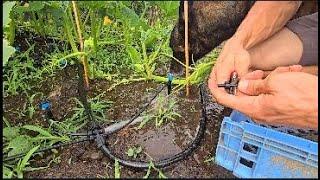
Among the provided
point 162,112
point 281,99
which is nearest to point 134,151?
point 162,112

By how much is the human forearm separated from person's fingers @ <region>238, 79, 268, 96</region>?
0.62 ft

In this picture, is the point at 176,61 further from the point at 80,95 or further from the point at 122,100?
the point at 80,95

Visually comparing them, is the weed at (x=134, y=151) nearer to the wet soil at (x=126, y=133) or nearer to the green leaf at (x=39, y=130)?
the wet soil at (x=126, y=133)

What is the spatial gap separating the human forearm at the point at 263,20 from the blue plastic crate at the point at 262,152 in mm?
361

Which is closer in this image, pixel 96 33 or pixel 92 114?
pixel 92 114

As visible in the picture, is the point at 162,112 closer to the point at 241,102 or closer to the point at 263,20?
the point at 241,102

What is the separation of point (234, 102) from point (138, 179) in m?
0.52

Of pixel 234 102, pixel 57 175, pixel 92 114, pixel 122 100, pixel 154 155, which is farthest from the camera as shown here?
pixel 122 100

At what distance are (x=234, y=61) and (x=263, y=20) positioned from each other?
8.6 inches

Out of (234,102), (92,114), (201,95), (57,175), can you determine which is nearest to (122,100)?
(92,114)

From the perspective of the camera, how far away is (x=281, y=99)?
1.59 metres

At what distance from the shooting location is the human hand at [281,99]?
1.58 meters

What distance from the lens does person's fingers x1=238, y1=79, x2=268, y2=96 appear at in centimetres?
172

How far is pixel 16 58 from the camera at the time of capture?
2654 mm
